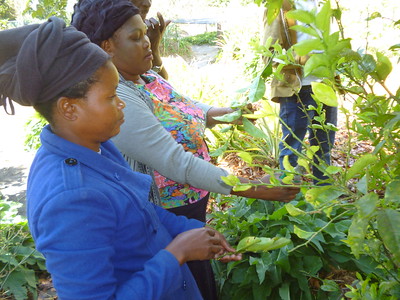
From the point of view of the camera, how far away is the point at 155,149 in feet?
5.18

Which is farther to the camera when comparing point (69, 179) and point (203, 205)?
point (203, 205)

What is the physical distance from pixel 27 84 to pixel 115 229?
0.46 m

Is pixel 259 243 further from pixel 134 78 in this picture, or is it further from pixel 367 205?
pixel 134 78

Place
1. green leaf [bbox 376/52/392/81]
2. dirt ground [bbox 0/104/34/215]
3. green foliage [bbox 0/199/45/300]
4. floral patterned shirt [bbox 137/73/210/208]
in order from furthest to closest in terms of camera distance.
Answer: dirt ground [bbox 0/104/34/215] → green foliage [bbox 0/199/45/300] → floral patterned shirt [bbox 137/73/210/208] → green leaf [bbox 376/52/392/81]

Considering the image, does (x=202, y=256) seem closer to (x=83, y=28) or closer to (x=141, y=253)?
(x=141, y=253)

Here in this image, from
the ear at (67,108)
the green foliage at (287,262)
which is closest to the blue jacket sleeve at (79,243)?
the ear at (67,108)

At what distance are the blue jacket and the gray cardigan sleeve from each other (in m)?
0.22

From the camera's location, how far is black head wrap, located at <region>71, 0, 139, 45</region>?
162cm

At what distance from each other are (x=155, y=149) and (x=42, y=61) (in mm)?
605

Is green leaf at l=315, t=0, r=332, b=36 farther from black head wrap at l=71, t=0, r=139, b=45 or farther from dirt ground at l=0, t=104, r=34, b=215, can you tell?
dirt ground at l=0, t=104, r=34, b=215

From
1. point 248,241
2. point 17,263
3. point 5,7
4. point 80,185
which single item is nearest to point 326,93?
point 248,241

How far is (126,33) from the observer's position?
167 centimetres

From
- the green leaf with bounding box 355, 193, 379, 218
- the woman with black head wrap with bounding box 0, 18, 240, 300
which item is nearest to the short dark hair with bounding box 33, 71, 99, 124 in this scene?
the woman with black head wrap with bounding box 0, 18, 240, 300

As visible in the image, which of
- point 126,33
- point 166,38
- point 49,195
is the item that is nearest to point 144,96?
point 126,33
